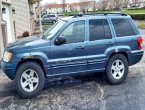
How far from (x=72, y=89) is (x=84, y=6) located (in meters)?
103

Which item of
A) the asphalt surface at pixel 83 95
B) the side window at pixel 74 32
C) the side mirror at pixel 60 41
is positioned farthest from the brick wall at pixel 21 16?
the side mirror at pixel 60 41

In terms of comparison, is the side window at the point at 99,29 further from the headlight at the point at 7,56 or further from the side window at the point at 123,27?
the headlight at the point at 7,56

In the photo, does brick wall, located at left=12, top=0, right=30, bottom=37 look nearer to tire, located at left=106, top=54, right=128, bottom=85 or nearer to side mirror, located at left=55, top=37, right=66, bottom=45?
tire, located at left=106, top=54, right=128, bottom=85

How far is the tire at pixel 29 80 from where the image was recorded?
6.77m

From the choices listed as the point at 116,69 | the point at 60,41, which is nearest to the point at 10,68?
the point at 60,41

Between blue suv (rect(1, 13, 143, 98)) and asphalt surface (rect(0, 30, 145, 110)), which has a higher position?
blue suv (rect(1, 13, 143, 98))

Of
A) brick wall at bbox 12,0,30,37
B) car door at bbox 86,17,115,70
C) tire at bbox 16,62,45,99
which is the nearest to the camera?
tire at bbox 16,62,45,99

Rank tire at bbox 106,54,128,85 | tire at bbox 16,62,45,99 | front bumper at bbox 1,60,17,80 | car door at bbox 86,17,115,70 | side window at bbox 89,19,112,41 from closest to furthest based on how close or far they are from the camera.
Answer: front bumper at bbox 1,60,17,80 < tire at bbox 16,62,45,99 < car door at bbox 86,17,115,70 < side window at bbox 89,19,112,41 < tire at bbox 106,54,128,85

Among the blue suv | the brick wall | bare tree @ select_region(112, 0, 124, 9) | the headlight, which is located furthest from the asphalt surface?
bare tree @ select_region(112, 0, 124, 9)

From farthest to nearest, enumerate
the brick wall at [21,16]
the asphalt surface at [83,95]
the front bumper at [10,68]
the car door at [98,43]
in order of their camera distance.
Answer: the brick wall at [21,16], the car door at [98,43], the front bumper at [10,68], the asphalt surface at [83,95]

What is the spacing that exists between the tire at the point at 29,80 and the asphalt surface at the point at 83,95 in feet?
0.56

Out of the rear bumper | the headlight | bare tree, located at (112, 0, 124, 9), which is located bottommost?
the rear bumper

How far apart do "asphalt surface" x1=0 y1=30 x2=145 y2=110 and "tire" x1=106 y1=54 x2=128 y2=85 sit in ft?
0.55

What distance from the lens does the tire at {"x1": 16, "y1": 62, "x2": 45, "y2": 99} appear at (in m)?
6.77
